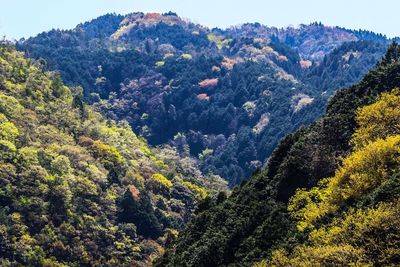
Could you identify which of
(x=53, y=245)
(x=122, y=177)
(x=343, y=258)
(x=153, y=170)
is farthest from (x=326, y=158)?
(x=153, y=170)

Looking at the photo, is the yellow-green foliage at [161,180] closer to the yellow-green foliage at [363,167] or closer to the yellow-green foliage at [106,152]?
the yellow-green foliage at [106,152]

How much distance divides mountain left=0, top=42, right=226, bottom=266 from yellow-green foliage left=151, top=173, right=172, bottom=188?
7.4 inches

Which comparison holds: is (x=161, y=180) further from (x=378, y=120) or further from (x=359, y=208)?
(x=359, y=208)

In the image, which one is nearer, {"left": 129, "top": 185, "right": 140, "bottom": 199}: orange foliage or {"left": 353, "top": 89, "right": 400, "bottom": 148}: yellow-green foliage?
{"left": 353, "top": 89, "right": 400, "bottom": 148}: yellow-green foliage

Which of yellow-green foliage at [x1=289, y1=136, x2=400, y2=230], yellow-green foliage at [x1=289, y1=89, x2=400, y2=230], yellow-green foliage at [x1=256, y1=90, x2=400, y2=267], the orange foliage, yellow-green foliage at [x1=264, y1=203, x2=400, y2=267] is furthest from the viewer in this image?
the orange foliage

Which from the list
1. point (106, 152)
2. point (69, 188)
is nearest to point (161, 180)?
point (106, 152)

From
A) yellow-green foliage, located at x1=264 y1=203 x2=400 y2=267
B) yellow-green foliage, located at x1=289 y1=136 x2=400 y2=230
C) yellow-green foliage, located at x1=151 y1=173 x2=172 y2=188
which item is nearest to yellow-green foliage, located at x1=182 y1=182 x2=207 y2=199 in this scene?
yellow-green foliage, located at x1=151 y1=173 x2=172 y2=188

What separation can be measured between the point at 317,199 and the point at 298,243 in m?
8.13

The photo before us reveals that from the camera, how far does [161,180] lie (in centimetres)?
12000

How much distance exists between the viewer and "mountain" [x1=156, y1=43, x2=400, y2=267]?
38.4 m

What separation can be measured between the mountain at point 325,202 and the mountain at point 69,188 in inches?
840

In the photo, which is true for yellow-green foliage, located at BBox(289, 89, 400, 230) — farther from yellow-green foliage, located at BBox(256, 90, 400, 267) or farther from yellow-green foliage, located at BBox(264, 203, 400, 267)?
yellow-green foliage, located at BBox(264, 203, 400, 267)

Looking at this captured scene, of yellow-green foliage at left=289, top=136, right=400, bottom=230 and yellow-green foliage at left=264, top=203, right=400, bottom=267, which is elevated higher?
yellow-green foliage at left=289, top=136, right=400, bottom=230

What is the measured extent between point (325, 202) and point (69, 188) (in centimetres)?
5240
